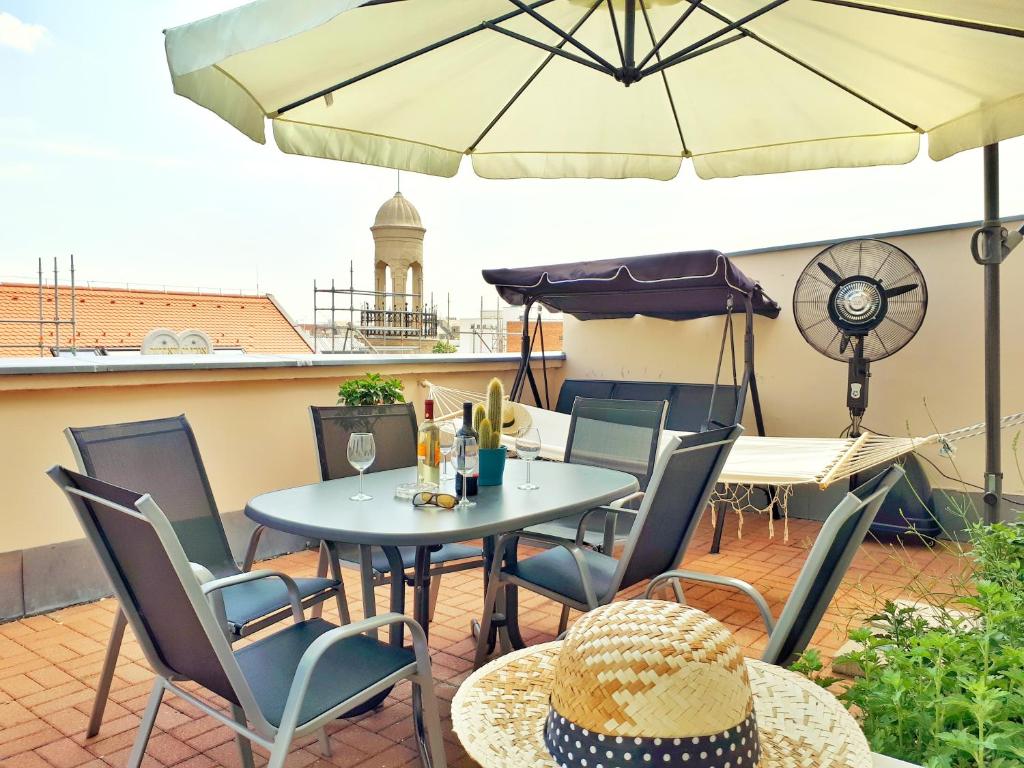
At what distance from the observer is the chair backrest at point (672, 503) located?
6.91 feet

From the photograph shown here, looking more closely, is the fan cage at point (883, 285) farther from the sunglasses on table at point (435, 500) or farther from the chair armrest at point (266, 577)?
the chair armrest at point (266, 577)

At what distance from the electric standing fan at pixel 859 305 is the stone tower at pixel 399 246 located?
80.3ft

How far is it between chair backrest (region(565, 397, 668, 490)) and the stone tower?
25.5m

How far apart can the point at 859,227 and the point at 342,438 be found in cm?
402

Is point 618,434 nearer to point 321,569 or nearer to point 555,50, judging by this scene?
point 321,569

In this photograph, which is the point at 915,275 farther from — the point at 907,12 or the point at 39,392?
the point at 39,392

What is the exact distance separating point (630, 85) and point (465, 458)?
174 centimetres

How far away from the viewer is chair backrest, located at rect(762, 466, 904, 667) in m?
1.25

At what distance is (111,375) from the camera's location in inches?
134

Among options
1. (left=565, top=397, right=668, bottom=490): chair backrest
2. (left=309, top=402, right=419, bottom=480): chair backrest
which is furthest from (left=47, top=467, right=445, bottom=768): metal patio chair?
(left=565, top=397, right=668, bottom=490): chair backrest

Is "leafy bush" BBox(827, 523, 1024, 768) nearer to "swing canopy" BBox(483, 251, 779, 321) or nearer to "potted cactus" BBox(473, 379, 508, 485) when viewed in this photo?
"potted cactus" BBox(473, 379, 508, 485)

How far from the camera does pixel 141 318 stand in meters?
22.3

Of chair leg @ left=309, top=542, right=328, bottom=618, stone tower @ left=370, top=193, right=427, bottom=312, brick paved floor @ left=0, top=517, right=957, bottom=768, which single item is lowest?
brick paved floor @ left=0, top=517, right=957, bottom=768

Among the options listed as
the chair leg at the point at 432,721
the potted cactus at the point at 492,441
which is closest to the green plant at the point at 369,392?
the potted cactus at the point at 492,441
